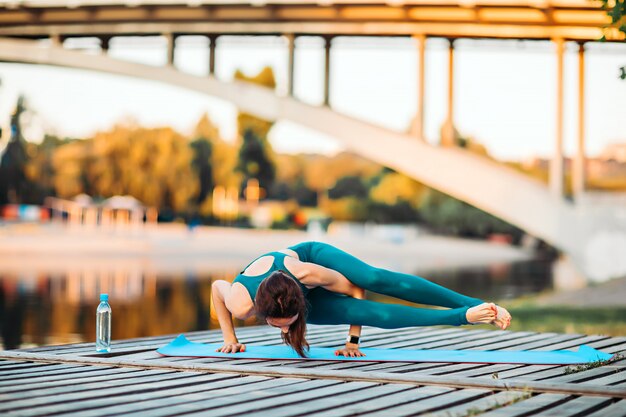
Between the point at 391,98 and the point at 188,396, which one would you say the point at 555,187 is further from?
the point at 391,98

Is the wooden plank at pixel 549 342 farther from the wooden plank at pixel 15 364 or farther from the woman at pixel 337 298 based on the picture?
the wooden plank at pixel 15 364

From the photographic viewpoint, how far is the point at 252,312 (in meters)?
4.68

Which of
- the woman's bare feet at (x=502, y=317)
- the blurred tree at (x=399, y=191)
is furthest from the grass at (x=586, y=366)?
the blurred tree at (x=399, y=191)

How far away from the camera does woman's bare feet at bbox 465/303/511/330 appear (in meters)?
4.53

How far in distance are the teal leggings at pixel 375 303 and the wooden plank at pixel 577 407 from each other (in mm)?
1118

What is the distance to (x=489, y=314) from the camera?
4535 millimetres

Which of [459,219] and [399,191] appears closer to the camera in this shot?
[459,219]

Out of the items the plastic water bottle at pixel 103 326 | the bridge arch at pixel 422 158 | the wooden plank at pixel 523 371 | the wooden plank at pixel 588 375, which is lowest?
the wooden plank at pixel 523 371

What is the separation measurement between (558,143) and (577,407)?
40.3 feet

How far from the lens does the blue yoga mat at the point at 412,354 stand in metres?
4.75

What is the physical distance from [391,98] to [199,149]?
1669 centimetres

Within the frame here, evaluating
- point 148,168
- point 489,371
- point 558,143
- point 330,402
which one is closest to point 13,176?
point 148,168

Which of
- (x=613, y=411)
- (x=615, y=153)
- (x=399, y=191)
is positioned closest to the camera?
(x=613, y=411)

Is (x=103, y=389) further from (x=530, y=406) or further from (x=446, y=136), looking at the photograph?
(x=446, y=136)
